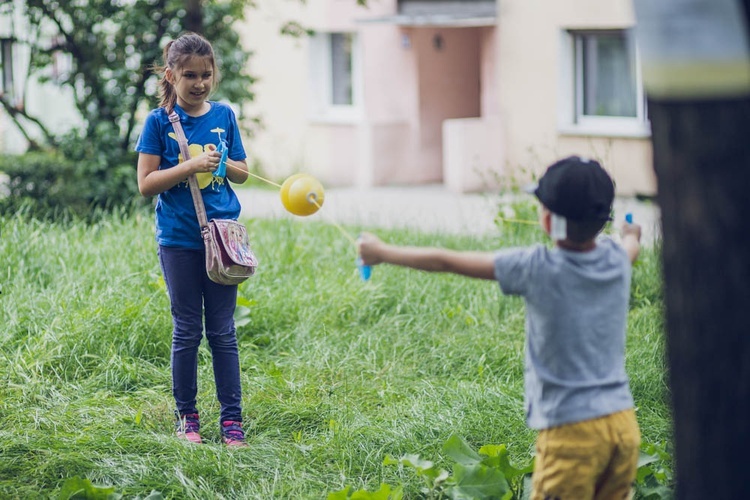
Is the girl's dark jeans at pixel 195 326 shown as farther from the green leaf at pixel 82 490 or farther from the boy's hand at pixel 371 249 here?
the boy's hand at pixel 371 249

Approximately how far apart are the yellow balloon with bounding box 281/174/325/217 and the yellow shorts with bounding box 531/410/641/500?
1222mm

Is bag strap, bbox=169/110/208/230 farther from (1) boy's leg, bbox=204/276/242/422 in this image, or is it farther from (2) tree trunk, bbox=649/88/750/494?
(2) tree trunk, bbox=649/88/750/494

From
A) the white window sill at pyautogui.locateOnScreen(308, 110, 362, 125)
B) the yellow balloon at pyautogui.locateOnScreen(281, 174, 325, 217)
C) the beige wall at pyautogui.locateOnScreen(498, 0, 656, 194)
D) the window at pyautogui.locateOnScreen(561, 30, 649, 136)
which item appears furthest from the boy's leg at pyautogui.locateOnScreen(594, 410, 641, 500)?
the white window sill at pyautogui.locateOnScreen(308, 110, 362, 125)

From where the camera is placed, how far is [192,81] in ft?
13.2

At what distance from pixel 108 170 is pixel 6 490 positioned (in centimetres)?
592

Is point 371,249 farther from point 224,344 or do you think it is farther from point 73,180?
point 73,180

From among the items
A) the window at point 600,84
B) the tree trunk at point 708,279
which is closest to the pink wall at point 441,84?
the window at point 600,84

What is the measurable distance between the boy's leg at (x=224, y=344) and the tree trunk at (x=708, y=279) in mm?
2179

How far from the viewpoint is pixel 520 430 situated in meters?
4.23

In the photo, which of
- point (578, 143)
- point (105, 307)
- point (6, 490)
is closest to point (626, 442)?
point (6, 490)

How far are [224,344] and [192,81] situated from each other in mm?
1016

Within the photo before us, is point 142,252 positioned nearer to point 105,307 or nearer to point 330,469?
point 105,307

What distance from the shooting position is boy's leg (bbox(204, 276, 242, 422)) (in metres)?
4.19

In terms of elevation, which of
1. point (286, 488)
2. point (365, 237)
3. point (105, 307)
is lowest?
point (286, 488)
